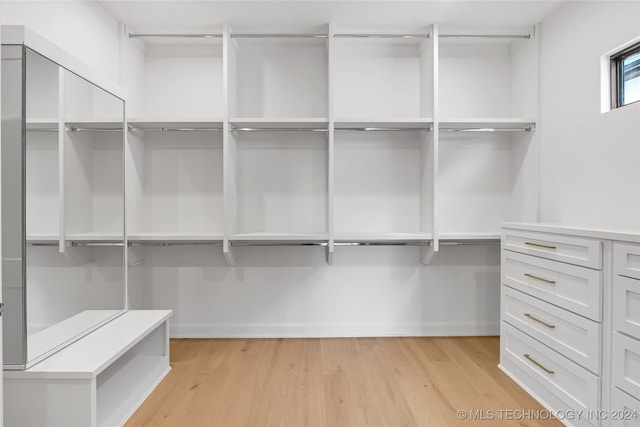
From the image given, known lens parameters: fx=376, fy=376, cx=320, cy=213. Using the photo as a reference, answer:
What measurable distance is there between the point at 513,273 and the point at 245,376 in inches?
69.1

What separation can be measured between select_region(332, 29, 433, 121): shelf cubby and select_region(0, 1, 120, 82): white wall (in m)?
1.64

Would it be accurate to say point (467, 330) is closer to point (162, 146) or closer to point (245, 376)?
point (245, 376)

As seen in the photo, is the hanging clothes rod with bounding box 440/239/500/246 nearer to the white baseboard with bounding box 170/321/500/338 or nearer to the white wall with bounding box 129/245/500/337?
the white wall with bounding box 129/245/500/337

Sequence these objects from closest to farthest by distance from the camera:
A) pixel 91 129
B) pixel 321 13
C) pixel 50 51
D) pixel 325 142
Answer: pixel 50 51, pixel 91 129, pixel 321 13, pixel 325 142

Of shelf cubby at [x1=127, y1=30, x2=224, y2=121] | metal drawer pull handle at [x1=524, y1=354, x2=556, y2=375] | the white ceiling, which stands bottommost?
metal drawer pull handle at [x1=524, y1=354, x2=556, y2=375]

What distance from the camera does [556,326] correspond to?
1892 millimetres

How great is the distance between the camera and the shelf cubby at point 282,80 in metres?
3.00

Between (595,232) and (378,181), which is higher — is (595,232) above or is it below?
below

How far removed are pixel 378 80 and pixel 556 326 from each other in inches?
83.5

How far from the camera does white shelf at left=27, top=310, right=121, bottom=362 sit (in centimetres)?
164

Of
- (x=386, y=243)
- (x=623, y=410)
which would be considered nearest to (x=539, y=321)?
(x=623, y=410)

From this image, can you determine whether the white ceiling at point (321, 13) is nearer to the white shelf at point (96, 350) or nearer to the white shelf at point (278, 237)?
the white shelf at point (278, 237)

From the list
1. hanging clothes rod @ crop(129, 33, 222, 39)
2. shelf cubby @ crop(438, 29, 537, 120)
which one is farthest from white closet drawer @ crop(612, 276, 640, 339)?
hanging clothes rod @ crop(129, 33, 222, 39)

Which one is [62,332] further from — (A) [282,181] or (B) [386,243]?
(B) [386,243]
